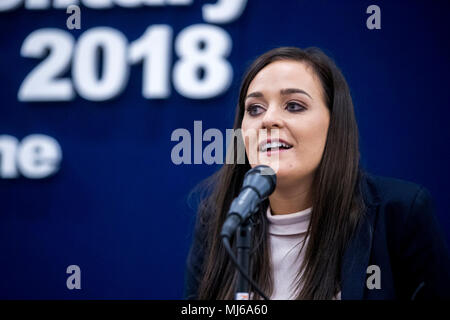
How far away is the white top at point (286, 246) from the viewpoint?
5.35 feet

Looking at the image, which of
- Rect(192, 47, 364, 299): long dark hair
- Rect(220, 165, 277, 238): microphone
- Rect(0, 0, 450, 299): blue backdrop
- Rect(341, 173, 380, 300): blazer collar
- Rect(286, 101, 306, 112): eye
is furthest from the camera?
Rect(0, 0, 450, 299): blue backdrop

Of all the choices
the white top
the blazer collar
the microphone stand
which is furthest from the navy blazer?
the microphone stand

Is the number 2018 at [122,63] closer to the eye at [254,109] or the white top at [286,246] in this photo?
the eye at [254,109]

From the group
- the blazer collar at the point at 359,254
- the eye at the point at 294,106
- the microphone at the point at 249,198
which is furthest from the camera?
the eye at the point at 294,106

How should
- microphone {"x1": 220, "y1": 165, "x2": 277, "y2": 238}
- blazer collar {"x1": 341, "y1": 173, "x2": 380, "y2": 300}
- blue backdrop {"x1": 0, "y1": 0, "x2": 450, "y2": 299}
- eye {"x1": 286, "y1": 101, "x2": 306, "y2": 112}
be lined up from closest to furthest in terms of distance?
microphone {"x1": 220, "y1": 165, "x2": 277, "y2": 238} → blazer collar {"x1": 341, "y1": 173, "x2": 380, "y2": 300} → eye {"x1": 286, "y1": 101, "x2": 306, "y2": 112} → blue backdrop {"x1": 0, "y1": 0, "x2": 450, "y2": 299}

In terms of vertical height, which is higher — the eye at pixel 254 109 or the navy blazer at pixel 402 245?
the eye at pixel 254 109

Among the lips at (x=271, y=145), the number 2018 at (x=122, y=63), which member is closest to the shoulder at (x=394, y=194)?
the lips at (x=271, y=145)

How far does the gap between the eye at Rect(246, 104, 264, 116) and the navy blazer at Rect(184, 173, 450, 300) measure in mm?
426

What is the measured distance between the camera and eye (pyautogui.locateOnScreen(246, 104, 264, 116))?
173 centimetres

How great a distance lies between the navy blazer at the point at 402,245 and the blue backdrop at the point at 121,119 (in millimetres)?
587

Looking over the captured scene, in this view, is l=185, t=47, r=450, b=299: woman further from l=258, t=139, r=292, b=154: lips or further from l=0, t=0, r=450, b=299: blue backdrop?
l=0, t=0, r=450, b=299: blue backdrop

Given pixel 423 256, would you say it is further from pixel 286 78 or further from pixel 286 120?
pixel 286 78

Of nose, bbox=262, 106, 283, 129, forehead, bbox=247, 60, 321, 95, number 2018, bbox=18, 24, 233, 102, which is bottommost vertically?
nose, bbox=262, 106, 283, 129
